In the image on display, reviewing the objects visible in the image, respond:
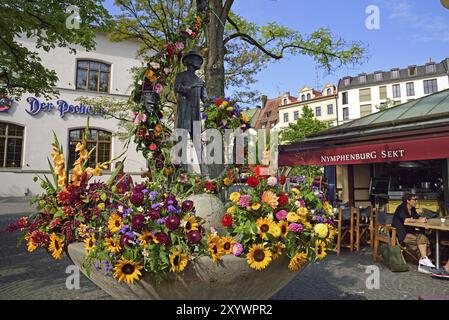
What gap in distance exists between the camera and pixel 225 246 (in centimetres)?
192

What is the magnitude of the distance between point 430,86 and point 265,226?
50541mm

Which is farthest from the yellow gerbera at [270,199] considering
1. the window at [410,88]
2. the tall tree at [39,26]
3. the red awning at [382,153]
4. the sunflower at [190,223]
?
the window at [410,88]

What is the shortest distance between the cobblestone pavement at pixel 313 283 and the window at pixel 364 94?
44593mm

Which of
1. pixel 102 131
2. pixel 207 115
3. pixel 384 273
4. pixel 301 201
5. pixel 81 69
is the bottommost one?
pixel 384 273

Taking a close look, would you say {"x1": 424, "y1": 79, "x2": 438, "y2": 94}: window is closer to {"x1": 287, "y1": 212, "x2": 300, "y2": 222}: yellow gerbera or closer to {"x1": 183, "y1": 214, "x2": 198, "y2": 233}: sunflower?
{"x1": 287, "y1": 212, "x2": 300, "y2": 222}: yellow gerbera

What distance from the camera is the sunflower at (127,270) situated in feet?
5.82

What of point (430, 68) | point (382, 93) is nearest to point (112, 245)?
point (382, 93)

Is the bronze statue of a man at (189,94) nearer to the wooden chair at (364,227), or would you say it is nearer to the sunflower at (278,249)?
the sunflower at (278,249)

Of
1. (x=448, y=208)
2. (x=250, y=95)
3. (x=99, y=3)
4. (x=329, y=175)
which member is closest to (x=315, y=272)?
(x=448, y=208)

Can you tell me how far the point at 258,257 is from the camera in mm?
1884

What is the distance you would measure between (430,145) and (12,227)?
6.58m

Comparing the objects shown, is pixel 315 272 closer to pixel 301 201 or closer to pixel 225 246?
pixel 301 201

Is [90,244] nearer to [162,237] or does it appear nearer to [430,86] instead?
[162,237]

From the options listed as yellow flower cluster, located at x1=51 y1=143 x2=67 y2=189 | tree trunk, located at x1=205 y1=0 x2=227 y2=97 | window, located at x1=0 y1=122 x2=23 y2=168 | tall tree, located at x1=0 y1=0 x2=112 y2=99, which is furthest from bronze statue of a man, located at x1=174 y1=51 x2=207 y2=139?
window, located at x1=0 y1=122 x2=23 y2=168
